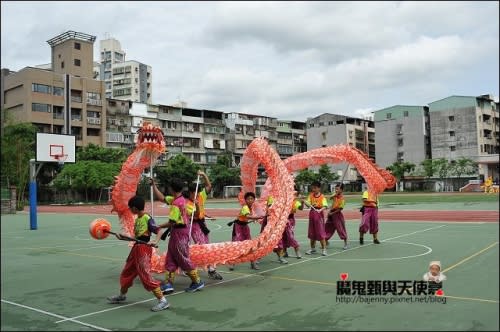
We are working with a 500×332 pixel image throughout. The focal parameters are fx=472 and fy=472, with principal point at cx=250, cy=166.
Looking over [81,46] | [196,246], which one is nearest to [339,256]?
[196,246]

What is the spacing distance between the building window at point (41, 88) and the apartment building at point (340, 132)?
42.2m

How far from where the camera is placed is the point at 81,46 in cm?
6297

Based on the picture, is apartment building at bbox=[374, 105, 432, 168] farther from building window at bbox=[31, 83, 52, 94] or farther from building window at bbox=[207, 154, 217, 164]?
building window at bbox=[31, 83, 52, 94]

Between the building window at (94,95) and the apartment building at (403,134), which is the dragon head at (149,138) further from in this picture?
the apartment building at (403,134)

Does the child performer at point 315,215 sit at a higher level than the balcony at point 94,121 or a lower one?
lower

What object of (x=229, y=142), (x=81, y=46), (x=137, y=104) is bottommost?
(x=229, y=142)

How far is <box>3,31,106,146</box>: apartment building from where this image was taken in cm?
5581

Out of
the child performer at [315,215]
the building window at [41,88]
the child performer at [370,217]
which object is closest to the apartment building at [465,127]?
the building window at [41,88]

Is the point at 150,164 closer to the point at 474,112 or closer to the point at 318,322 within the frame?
the point at 318,322

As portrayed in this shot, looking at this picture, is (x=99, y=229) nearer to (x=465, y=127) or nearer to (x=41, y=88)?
(x=41, y=88)

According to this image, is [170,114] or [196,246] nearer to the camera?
[196,246]

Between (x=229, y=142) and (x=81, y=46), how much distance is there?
26.8 metres

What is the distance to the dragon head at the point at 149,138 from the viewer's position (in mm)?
8539

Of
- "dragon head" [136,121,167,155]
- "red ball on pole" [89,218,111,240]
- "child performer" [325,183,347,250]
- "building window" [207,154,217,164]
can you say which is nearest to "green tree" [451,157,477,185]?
"building window" [207,154,217,164]
